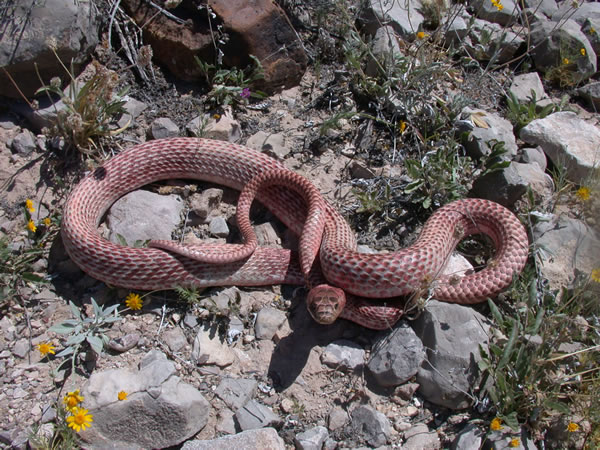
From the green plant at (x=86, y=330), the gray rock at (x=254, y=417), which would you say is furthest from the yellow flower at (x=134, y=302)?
the gray rock at (x=254, y=417)

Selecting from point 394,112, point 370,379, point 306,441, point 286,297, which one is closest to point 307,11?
point 394,112

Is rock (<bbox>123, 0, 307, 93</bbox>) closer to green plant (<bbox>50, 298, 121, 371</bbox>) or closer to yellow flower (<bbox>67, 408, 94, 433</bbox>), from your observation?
green plant (<bbox>50, 298, 121, 371</bbox>)

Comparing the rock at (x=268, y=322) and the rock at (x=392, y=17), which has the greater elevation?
the rock at (x=392, y=17)

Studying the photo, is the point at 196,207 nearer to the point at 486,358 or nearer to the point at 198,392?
the point at 198,392

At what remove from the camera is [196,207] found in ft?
19.3

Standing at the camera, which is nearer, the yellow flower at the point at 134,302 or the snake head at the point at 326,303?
the snake head at the point at 326,303

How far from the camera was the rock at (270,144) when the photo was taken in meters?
6.51

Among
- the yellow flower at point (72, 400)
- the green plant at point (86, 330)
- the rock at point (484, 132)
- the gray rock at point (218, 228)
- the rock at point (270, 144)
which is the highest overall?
the rock at point (484, 132)

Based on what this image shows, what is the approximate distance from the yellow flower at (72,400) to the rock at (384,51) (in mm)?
5028

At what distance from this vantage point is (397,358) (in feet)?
15.1

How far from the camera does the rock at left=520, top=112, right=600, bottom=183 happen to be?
20.6ft

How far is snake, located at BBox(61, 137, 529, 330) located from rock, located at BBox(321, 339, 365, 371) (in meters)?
0.28

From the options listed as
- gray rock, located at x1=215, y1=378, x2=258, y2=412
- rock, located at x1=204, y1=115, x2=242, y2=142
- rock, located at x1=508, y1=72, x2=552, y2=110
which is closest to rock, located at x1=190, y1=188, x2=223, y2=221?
rock, located at x1=204, y1=115, x2=242, y2=142

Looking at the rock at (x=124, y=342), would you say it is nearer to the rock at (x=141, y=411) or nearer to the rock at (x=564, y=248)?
the rock at (x=141, y=411)
